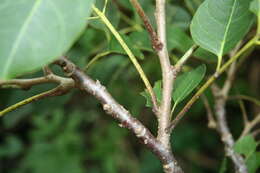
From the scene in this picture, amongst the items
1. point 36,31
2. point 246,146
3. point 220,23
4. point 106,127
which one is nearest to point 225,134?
point 246,146

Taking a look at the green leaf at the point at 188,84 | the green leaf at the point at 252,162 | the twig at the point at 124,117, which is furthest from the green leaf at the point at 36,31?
the green leaf at the point at 252,162

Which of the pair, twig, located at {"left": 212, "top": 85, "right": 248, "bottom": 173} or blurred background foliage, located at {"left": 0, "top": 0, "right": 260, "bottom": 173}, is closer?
twig, located at {"left": 212, "top": 85, "right": 248, "bottom": 173}

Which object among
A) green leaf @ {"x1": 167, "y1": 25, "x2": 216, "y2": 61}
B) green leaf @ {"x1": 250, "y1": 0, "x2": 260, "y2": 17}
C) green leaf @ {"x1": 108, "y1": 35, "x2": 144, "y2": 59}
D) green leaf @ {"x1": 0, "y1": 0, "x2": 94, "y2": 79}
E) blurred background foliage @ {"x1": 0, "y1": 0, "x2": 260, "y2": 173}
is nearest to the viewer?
green leaf @ {"x1": 0, "y1": 0, "x2": 94, "y2": 79}

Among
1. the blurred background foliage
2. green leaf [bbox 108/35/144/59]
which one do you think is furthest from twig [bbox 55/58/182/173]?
the blurred background foliage

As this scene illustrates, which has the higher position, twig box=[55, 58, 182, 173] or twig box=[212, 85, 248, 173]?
twig box=[55, 58, 182, 173]

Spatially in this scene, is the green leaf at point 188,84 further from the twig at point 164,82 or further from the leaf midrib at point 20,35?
the leaf midrib at point 20,35

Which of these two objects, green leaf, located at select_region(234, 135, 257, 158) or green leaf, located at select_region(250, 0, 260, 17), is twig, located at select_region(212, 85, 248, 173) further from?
green leaf, located at select_region(250, 0, 260, 17)

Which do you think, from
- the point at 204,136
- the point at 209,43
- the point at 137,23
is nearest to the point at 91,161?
the point at 204,136
